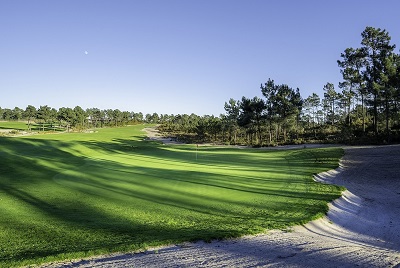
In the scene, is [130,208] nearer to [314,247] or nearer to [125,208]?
[125,208]

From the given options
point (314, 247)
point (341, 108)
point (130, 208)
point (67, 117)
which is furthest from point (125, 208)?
point (67, 117)

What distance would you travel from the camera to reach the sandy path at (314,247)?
259 inches

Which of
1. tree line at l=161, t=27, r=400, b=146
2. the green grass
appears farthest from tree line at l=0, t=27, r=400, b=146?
the green grass

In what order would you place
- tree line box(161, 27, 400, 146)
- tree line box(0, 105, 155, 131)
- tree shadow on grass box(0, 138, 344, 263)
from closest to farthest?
tree shadow on grass box(0, 138, 344, 263) < tree line box(161, 27, 400, 146) < tree line box(0, 105, 155, 131)

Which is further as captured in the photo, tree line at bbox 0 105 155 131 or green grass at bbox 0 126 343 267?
tree line at bbox 0 105 155 131

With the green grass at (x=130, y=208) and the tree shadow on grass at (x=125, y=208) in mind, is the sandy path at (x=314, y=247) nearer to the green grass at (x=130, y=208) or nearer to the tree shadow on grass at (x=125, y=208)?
the green grass at (x=130, y=208)

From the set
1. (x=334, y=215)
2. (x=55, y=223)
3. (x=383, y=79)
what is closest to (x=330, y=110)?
(x=383, y=79)

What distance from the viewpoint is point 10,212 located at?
10633 millimetres

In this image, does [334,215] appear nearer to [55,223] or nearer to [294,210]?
[294,210]

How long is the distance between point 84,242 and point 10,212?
4.70 metres

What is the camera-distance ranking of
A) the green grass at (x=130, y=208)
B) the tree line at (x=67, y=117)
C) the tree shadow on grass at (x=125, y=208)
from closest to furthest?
the green grass at (x=130, y=208)
the tree shadow on grass at (x=125, y=208)
the tree line at (x=67, y=117)

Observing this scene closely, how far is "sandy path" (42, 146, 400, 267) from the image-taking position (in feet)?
21.5

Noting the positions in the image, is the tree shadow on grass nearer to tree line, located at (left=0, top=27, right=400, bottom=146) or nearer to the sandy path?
the sandy path

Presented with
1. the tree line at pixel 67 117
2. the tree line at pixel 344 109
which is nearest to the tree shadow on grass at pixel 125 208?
the tree line at pixel 344 109
